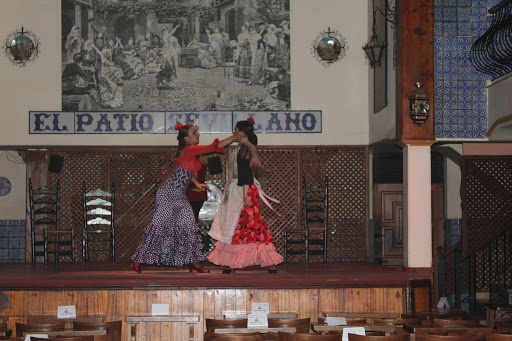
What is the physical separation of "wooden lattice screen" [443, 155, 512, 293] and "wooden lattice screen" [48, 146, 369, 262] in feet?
5.15

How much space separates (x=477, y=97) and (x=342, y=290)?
3.60m

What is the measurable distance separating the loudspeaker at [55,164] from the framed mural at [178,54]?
910 millimetres

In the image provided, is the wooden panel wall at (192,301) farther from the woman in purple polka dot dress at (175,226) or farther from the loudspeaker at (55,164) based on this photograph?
the loudspeaker at (55,164)

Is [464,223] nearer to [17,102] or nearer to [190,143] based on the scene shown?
[190,143]

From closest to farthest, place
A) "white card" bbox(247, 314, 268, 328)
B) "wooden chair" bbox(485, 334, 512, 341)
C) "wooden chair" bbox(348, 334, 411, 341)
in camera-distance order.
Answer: "wooden chair" bbox(485, 334, 512, 341) → "wooden chair" bbox(348, 334, 411, 341) → "white card" bbox(247, 314, 268, 328)

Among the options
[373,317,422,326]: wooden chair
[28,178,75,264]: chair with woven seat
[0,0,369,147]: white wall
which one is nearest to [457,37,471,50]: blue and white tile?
[0,0,369,147]: white wall

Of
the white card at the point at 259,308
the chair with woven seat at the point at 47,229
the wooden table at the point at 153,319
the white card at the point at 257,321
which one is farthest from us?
the chair with woven seat at the point at 47,229

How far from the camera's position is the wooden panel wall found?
8.98 metres

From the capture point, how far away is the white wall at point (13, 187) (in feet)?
44.4

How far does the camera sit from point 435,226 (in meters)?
13.6

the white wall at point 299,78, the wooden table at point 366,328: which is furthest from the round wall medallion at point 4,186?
the wooden table at point 366,328

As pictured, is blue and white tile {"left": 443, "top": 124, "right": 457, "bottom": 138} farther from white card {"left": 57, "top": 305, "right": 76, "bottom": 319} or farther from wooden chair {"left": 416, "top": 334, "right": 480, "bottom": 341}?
white card {"left": 57, "top": 305, "right": 76, "bottom": 319}

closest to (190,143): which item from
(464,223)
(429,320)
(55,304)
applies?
(55,304)

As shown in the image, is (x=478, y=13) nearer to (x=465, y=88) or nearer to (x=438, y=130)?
(x=465, y=88)
